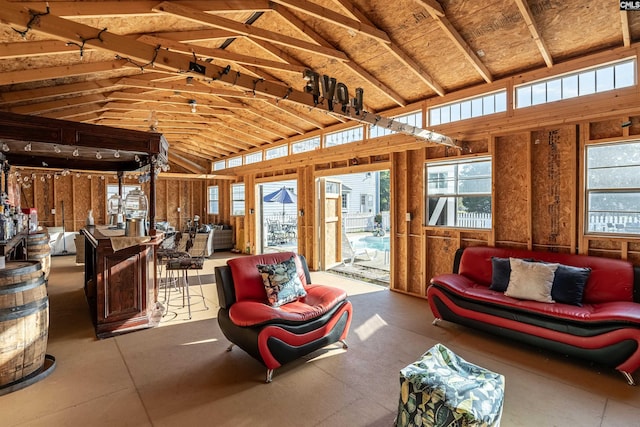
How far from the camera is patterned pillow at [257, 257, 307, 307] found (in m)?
3.34

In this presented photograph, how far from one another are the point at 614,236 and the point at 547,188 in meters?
0.89

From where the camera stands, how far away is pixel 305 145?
25.3 feet

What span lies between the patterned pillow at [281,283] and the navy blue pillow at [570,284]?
2832mm

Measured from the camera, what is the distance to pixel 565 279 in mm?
3568

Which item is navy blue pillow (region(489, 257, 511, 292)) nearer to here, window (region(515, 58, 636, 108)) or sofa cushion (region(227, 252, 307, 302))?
window (region(515, 58, 636, 108))

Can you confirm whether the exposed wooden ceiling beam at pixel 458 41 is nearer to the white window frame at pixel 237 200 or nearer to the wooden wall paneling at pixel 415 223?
the wooden wall paneling at pixel 415 223

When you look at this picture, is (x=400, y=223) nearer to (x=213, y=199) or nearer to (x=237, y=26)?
(x=237, y=26)

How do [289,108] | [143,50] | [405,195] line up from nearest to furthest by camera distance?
[143,50], [405,195], [289,108]

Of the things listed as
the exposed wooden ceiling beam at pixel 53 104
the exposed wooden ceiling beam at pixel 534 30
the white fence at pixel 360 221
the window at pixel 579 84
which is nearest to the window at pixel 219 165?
the exposed wooden ceiling beam at pixel 53 104

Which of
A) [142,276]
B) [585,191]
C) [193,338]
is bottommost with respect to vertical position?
[193,338]

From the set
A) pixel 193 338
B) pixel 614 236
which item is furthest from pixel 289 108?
pixel 614 236

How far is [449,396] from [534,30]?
373cm

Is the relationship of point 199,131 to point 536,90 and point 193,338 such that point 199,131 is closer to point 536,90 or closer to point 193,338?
point 193,338

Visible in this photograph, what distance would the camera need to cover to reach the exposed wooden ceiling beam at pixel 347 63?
12.8 feet
